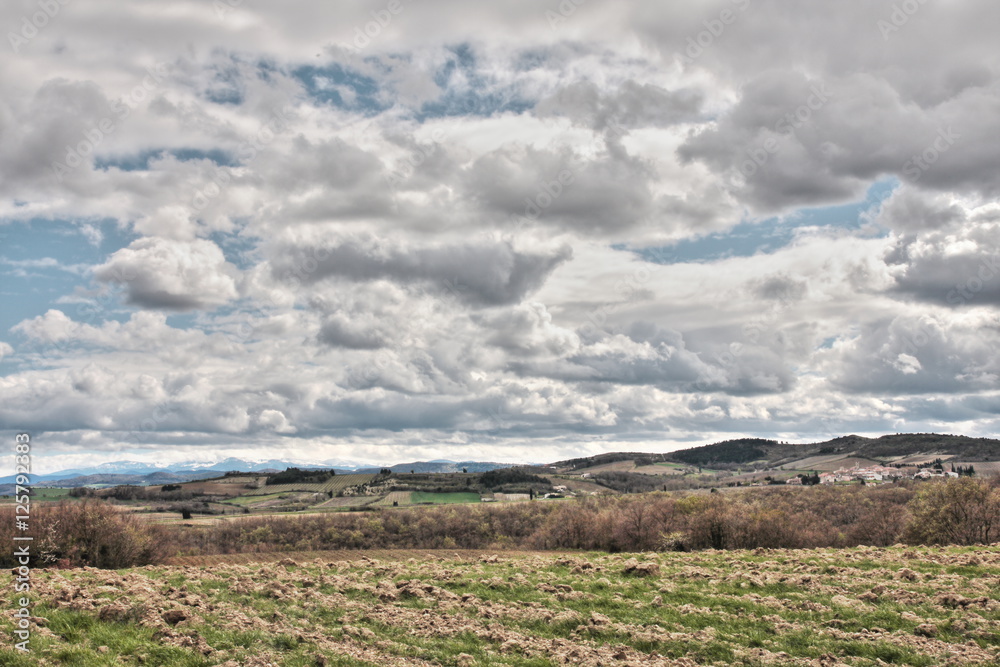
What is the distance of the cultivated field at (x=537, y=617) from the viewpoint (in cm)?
1930

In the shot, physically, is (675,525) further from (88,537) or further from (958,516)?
(88,537)

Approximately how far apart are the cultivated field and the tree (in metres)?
42.6

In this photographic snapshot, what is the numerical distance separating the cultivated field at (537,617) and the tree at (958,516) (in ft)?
140

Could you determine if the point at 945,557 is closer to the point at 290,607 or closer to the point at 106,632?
the point at 290,607

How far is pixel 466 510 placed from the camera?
170500 mm

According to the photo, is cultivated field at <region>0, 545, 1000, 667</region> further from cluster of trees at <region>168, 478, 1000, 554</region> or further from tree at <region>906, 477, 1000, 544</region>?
cluster of trees at <region>168, 478, 1000, 554</region>

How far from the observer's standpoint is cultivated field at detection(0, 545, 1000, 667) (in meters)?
19.3

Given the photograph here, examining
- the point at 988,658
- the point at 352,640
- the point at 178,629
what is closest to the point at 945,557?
the point at 988,658

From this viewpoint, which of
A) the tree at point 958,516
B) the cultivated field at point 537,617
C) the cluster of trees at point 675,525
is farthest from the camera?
the cluster of trees at point 675,525

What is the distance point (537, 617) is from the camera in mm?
24375

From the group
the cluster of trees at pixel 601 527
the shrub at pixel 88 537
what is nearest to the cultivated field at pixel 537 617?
the shrub at pixel 88 537

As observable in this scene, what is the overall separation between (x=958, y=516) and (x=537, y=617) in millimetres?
66136

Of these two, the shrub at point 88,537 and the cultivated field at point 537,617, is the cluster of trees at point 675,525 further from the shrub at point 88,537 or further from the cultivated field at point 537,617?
the cultivated field at point 537,617

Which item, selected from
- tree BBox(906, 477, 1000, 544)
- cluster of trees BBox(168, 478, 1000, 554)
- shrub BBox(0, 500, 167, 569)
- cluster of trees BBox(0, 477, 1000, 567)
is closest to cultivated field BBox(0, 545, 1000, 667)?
shrub BBox(0, 500, 167, 569)
